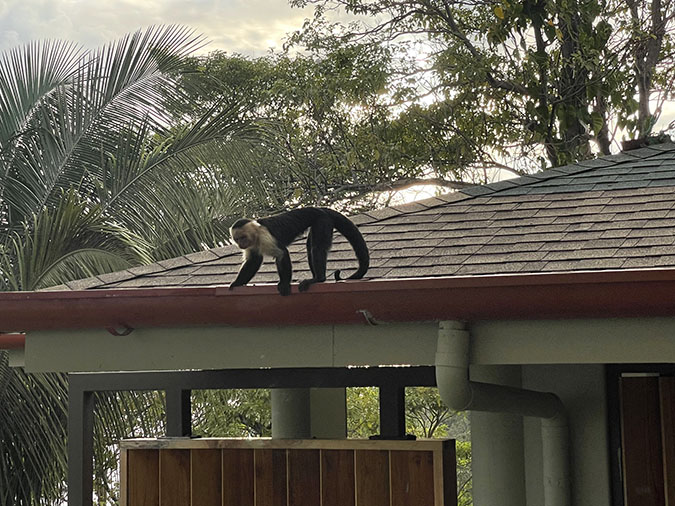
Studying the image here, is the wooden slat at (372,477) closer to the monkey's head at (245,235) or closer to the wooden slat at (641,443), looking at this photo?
the monkey's head at (245,235)

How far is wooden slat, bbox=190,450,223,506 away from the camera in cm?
462

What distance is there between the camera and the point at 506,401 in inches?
167

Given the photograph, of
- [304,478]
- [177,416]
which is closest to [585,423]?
[304,478]

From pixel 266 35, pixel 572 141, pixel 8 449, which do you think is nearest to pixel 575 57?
pixel 572 141

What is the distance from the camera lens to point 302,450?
14.6 feet

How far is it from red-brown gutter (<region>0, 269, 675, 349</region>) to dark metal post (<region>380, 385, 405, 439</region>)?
63 centimetres

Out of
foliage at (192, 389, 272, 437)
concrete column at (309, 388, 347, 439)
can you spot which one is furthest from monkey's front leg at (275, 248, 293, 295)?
foliage at (192, 389, 272, 437)

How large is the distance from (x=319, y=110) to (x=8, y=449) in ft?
29.0

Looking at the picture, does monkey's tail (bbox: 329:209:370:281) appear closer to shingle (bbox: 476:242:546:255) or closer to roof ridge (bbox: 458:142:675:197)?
shingle (bbox: 476:242:546:255)

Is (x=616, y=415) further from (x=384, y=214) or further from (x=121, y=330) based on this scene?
(x=121, y=330)

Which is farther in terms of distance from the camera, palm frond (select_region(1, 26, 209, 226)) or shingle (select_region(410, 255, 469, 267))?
palm frond (select_region(1, 26, 209, 226))

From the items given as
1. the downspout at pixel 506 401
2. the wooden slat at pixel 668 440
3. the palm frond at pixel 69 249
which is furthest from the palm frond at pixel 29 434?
the wooden slat at pixel 668 440

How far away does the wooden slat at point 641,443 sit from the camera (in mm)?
4828

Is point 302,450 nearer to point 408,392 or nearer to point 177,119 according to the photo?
point 177,119
